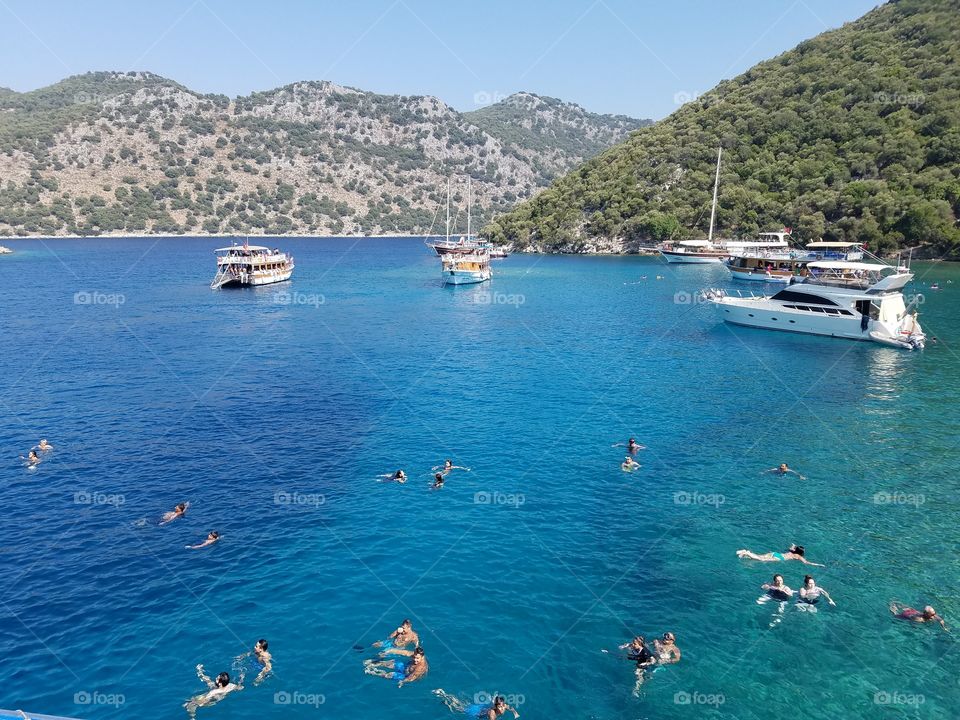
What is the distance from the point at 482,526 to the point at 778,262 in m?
107

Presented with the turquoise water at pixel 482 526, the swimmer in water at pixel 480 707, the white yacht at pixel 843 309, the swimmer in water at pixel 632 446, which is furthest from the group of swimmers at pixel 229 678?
the white yacht at pixel 843 309

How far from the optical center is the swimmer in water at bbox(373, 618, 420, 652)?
20.8 meters

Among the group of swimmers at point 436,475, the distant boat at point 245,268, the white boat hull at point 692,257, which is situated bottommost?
the group of swimmers at point 436,475

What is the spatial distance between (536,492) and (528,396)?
1762cm

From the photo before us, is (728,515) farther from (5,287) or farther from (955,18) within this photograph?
(955,18)

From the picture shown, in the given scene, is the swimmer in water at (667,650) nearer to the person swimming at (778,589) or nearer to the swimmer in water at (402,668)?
the person swimming at (778,589)

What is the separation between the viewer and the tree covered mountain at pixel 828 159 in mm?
132750

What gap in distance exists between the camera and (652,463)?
118ft

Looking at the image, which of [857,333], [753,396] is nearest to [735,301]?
[857,333]

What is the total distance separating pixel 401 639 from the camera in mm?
20859

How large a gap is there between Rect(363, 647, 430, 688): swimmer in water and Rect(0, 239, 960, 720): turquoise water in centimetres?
33

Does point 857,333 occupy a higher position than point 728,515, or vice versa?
point 857,333

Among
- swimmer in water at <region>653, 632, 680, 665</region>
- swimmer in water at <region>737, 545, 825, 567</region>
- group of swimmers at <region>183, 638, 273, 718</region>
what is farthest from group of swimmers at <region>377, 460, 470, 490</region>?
swimmer in water at <region>653, 632, 680, 665</region>

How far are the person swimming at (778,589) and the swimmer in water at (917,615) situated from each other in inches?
140
